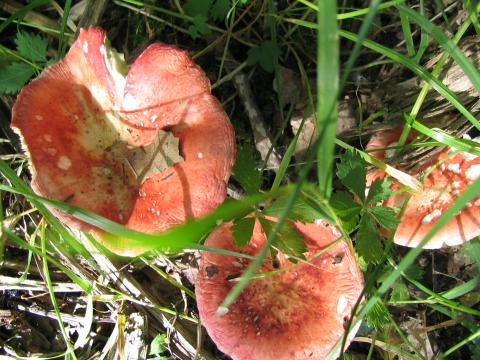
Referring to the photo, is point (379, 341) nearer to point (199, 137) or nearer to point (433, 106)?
point (433, 106)

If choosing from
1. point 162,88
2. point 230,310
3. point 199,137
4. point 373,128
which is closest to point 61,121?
point 162,88

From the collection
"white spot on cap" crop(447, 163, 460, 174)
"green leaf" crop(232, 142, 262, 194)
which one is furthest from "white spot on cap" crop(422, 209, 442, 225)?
"green leaf" crop(232, 142, 262, 194)

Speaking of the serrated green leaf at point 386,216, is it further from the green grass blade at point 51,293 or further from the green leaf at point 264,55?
the green grass blade at point 51,293

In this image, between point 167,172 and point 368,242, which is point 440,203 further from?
point 167,172

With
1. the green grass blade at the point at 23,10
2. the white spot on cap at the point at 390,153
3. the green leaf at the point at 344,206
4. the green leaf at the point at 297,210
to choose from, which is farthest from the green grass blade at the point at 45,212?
the white spot on cap at the point at 390,153

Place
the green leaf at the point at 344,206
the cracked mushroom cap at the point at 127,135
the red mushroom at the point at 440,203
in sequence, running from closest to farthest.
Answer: the cracked mushroom cap at the point at 127,135 < the green leaf at the point at 344,206 < the red mushroom at the point at 440,203

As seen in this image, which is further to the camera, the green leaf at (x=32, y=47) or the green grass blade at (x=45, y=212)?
the green leaf at (x=32, y=47)
